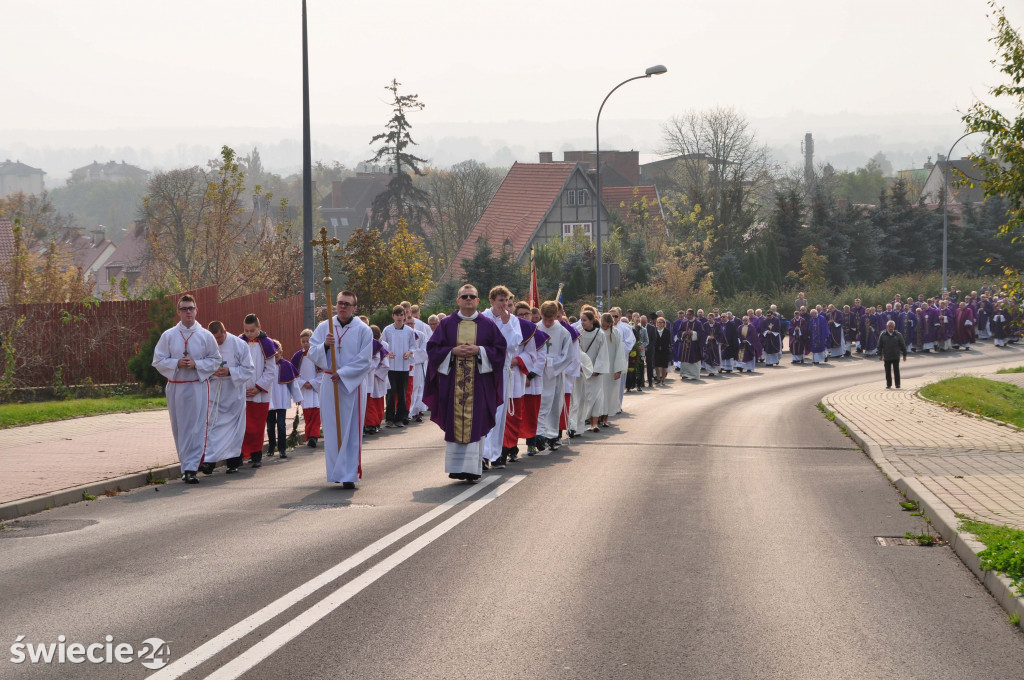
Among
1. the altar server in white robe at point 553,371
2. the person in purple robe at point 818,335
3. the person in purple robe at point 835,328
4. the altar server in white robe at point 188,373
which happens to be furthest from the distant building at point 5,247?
the person in purple robe at point 835,328

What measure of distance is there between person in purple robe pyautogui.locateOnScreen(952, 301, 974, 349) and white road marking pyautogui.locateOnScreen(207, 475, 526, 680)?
42514 millimetres

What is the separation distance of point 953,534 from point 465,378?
5.75 meters

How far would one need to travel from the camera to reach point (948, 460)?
45.3 feet

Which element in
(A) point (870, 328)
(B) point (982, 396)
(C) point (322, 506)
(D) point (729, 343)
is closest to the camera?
(C) point (322, 506)

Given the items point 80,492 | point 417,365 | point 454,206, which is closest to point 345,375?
point 80,492

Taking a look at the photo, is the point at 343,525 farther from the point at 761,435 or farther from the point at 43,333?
the point at 43,333

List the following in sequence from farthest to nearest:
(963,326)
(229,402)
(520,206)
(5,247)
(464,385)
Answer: (520,206) < (963,326) < (5,247) < (229,402) < (464,385)

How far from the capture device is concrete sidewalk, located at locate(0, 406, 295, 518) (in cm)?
1226

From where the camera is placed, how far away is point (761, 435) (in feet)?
60.8

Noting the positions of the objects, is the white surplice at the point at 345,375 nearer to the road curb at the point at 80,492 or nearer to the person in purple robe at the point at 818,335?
the road curb at the point at 80,492

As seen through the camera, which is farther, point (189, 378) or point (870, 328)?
point (870, 328)

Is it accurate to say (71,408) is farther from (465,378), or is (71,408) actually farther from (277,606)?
(277,606)

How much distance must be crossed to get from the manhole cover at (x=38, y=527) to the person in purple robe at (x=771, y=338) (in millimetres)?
33420

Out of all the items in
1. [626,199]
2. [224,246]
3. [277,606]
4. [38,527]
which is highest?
[626,199]
